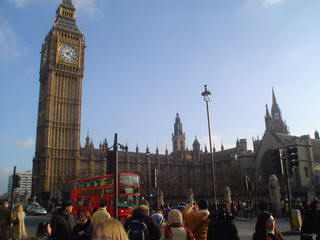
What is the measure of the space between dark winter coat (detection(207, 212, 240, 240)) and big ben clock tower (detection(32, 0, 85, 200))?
6747 centimetres

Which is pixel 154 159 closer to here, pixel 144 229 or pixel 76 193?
pixel 76 193

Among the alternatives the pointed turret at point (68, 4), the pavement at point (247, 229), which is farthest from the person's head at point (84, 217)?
the pointed turret at point (68, 4)

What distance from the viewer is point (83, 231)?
6.80 meters

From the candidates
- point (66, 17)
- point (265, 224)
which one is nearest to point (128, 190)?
point (265, 224)

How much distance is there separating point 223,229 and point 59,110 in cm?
7661

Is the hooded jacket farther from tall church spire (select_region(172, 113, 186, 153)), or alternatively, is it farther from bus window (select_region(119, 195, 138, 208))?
tall church spire (select_region(172, 113, 186, 153))

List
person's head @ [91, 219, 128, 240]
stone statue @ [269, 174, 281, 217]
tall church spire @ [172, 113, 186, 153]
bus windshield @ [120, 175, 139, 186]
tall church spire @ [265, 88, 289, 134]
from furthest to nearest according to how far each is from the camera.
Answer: tall church spire @ [172, 113, 186, 153] < tall church spire @ [265, 88, 289, 134] < stone statue @ [269, 174, 281, 217] < bus windshield @ [120, 175, 139, 186] < person's head @ [91, 219, 128, 240]

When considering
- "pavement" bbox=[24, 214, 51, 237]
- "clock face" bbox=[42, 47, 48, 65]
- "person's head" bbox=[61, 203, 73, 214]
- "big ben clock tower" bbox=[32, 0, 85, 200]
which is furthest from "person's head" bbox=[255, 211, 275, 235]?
"clock face" bbox=[42, 47, 48, 65]

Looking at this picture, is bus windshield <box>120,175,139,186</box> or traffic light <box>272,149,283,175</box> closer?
traffic light <box>272,149,283,175</box>

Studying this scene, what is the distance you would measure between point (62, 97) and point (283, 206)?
62471 millimetres

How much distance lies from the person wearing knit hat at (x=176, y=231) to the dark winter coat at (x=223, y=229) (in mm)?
454

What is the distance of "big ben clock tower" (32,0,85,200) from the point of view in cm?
7231

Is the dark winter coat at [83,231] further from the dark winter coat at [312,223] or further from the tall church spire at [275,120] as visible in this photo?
the tall church spire at [275,120]

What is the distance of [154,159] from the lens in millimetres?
96625
